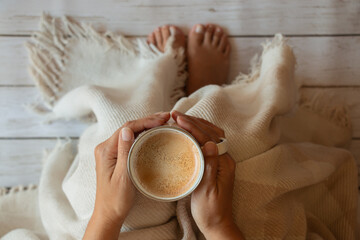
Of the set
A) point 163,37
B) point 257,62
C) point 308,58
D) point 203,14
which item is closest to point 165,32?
point 163,37

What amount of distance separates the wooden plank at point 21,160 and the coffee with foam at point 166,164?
1.89 ft

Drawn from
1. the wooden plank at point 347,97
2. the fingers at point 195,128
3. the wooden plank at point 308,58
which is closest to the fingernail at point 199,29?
the wooden plank at point 308,58

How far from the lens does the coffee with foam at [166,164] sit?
1.68 feet

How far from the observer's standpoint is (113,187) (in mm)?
575

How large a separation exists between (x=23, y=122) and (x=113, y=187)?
1.94 ft

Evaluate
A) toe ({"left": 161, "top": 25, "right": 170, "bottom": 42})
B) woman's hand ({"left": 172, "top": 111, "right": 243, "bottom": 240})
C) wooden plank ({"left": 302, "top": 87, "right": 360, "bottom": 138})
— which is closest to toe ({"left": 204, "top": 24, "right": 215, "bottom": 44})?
toe ({"left": 161, "top": 25, "right": 170, "bottom": 42})

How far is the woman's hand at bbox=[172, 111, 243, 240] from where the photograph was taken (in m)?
0.55

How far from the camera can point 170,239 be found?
0.65 meters

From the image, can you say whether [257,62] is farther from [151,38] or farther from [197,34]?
[151,38]

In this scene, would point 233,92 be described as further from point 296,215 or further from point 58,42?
point 58,42

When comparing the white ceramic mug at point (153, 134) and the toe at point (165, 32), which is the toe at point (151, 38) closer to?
the toe at point (165, 32)

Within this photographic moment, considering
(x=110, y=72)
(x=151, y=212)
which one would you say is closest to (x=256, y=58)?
(x=110, y=72)

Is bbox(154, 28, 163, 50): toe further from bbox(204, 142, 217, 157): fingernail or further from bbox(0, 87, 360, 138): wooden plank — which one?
bbox(204, 142, 217, 157): fingernail

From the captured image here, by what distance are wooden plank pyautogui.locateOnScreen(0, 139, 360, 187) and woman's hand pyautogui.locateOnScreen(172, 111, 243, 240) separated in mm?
583
